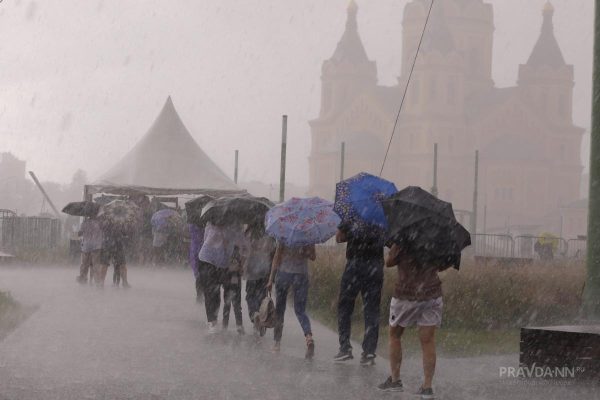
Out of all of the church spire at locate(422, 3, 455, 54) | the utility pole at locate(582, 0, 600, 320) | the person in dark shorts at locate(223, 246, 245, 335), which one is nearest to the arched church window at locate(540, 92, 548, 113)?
the church spire at locate(422, 3, 455, 54)

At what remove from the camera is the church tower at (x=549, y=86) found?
107m

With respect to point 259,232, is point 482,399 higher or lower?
lower

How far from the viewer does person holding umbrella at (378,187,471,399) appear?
8055 mm

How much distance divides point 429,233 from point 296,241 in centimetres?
247

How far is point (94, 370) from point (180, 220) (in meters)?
18.3

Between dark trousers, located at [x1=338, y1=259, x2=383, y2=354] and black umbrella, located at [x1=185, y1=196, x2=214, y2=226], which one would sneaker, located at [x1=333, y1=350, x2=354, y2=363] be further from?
black umbrella, located at [x1=185, y1=196, x2=214, y2=226]

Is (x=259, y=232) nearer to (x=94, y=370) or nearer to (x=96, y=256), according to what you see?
(x=94, y=370)

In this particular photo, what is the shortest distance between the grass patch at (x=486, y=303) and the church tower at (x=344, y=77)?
96.1m

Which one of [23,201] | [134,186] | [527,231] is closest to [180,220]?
[134,186]

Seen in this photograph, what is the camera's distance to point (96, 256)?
1883 cm

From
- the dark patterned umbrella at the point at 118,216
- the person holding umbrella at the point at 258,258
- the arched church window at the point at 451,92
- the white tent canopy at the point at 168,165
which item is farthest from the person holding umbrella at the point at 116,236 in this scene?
the arched church window at the point at 451,92

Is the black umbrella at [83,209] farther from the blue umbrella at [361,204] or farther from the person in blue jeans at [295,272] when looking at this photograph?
the blue umbrella at [361,204]

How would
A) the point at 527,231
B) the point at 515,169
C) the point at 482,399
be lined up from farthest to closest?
the point at 515,169 < the point at 527,231 < the point at 482,399

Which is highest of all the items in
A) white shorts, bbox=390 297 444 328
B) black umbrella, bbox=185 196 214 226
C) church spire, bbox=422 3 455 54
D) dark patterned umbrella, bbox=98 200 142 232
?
church spire, bbox=422 3 455 54
